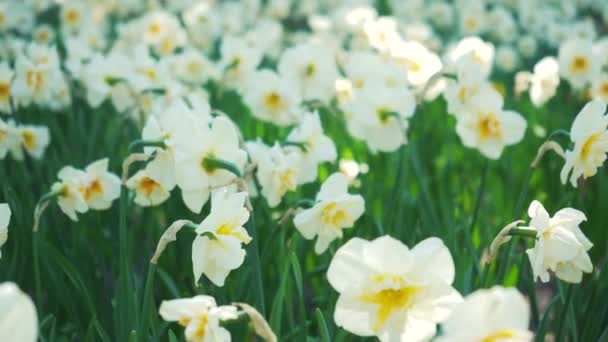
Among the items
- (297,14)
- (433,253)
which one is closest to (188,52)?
(433,253)

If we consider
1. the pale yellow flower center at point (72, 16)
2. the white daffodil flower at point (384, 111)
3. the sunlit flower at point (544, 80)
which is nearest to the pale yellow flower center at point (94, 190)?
the white daffodil flower at point (384, 111)

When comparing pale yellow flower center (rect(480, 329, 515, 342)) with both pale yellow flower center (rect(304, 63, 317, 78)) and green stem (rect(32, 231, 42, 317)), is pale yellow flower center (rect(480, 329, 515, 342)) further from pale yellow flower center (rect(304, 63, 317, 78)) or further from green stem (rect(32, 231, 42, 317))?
pale yellow flower center (rect(304, 63, 317, 78))

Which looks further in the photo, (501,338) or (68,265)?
(68,265)

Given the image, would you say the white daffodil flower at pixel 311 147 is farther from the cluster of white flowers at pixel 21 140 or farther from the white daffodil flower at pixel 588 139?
the cluster of white flowers at pixel 21 140

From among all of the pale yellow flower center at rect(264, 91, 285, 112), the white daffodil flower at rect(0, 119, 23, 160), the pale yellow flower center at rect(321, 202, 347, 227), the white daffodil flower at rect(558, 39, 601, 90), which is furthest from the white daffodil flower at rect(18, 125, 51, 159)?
the white daffodil flower at rect(558, 39, 601, 90)

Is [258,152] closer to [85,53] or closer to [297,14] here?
[85,53]

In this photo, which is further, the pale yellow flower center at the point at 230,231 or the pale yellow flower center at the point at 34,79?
the pale yellow flower center at the point at 34,79
